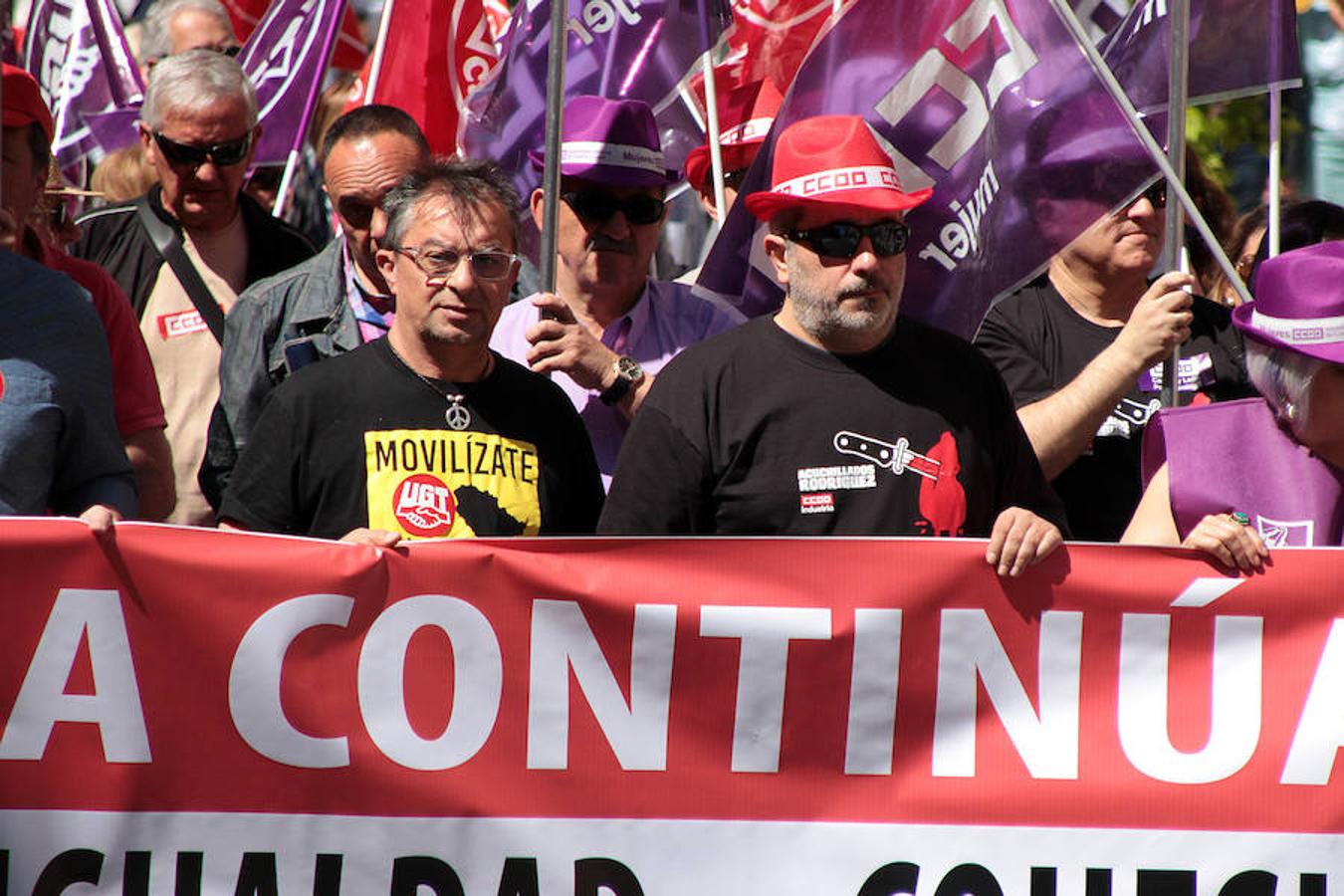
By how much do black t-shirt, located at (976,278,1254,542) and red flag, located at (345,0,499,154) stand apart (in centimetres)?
274

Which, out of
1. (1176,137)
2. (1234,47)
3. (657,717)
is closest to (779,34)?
(1234,47)

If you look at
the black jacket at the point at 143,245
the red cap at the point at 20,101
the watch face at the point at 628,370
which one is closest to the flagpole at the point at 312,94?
the black jacket at the point at 143,245

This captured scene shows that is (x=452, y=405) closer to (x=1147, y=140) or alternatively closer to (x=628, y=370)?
(x=628, y=370)

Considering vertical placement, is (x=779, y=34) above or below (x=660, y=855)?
above

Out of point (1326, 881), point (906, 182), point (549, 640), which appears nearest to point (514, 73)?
point (906, 182)

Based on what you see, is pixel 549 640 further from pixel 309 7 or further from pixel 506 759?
pixel 309 7

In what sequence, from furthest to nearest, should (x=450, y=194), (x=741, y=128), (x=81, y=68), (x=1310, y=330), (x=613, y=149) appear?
(x=81, y=68) → (x=741, y=128) → (x=613, y=149) → (x=450, y=194) → (x=1310, y=330)

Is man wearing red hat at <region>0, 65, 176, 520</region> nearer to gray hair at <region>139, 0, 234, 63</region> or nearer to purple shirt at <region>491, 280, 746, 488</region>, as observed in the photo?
purple shirt at <region>491, 280, 746, 488</region>

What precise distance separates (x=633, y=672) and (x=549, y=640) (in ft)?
0.59

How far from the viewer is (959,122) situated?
5.31 m

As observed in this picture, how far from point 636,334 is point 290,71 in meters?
3.18

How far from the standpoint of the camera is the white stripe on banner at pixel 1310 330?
4.18 meters

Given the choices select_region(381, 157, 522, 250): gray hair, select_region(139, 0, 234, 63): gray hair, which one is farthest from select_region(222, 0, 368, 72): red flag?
select_region(381, 157, 522, 250): gray hair

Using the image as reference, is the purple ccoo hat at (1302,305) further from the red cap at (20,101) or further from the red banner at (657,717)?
the red cap at (20,101)
